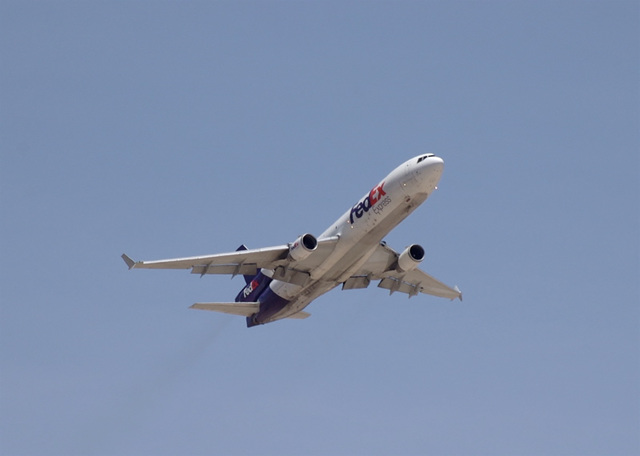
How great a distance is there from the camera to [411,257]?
7094cm

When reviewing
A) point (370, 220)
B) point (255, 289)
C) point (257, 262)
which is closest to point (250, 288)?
point (255, 289)

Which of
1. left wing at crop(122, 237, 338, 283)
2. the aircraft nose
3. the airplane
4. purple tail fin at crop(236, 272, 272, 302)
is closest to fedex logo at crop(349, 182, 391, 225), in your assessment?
the airplane

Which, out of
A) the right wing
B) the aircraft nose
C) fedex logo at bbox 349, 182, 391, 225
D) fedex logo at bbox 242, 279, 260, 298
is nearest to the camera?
the aircraft nose

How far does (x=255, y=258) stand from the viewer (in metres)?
69.0

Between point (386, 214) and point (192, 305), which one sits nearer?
point (386, 214)

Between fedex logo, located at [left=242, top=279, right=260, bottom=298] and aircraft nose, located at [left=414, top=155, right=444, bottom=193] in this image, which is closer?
aircraft nose, located at [left=414, top=155, right=444, bottom=193]

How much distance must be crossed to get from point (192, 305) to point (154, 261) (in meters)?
7.50

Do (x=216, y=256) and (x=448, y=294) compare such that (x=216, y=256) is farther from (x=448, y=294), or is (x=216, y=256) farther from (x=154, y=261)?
(x=448, y=294)

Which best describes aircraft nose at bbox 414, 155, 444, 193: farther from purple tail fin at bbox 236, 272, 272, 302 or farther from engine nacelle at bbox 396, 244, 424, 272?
purple tail fin at bbox 236, 272, 272, 302

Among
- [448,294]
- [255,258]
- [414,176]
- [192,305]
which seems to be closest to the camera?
[414,176]

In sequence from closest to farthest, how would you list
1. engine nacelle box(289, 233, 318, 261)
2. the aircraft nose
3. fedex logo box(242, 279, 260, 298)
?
the aircraft nose < engine nacelle box(289, 233, 318, 261) < fedex logo box(242, 279, 260, 298)

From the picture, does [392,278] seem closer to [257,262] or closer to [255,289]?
[255,289]

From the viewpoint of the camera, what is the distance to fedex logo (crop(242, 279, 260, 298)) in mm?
75381

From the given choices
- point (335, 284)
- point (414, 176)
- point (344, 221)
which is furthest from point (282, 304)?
point (414, 176)
